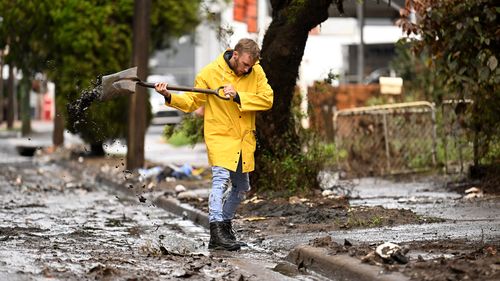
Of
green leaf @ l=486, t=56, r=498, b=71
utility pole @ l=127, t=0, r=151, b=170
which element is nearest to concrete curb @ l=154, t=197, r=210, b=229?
green leaf @ l=486, t=56, r=498, b=71

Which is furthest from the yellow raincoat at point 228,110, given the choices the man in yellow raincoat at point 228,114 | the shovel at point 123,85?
the shovel at point 123,85

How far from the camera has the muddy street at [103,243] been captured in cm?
895

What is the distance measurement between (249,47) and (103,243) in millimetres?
2184

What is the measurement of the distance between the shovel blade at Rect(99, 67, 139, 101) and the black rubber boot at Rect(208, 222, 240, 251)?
1.36 metres

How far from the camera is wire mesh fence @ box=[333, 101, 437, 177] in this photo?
19.0m

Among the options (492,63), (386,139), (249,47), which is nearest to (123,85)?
(249,47)

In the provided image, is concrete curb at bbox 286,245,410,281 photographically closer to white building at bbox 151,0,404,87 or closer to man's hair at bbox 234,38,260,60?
man's hair at bbox 234,38,260,60

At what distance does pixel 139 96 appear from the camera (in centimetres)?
2136

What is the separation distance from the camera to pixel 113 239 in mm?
11539

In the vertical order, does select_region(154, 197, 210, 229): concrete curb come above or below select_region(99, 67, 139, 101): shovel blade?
Result: below

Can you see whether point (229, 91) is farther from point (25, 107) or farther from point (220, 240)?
point (25, 107)

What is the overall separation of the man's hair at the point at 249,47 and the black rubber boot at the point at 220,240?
58.2 inches

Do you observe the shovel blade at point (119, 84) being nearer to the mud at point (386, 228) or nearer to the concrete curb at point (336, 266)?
the mud at point (386, 228)

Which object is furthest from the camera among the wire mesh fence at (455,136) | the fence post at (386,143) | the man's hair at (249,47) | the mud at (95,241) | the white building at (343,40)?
the white building at (343,40)
